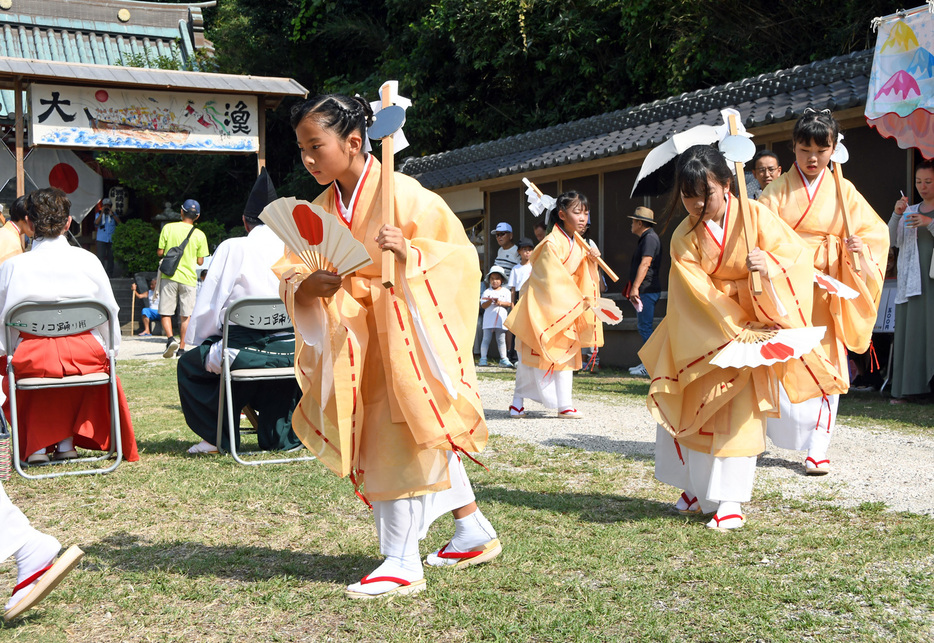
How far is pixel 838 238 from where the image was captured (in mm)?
4988

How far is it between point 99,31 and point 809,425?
66.3 feet

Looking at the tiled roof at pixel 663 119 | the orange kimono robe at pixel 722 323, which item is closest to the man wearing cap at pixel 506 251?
the tiled roof at pixel 663 119

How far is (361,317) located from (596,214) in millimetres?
9324

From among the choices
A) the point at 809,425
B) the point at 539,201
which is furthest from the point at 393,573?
the point at 539,201

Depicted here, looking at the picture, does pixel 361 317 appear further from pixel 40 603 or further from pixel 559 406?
pixel 559 406

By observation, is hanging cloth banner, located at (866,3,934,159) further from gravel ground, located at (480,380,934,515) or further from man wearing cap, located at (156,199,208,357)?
man wearing cap, located at (156,199,208,357)

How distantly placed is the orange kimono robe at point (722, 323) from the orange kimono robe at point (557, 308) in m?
2.87

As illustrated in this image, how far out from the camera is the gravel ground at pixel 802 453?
13.7 feet

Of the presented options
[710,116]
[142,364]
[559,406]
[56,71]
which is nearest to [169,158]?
[56,71]

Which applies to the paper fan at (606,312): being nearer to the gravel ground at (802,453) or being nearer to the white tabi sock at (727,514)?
the gravel ground at (802,453)

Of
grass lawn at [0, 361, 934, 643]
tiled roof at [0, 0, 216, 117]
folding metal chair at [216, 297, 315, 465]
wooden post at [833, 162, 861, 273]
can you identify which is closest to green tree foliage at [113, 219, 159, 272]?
tiled roof at [0, 0, 216, 117]

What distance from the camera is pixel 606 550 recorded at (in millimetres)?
3309

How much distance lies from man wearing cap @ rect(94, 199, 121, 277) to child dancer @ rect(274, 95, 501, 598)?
17536 millimetres

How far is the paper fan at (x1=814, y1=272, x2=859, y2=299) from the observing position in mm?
4645
